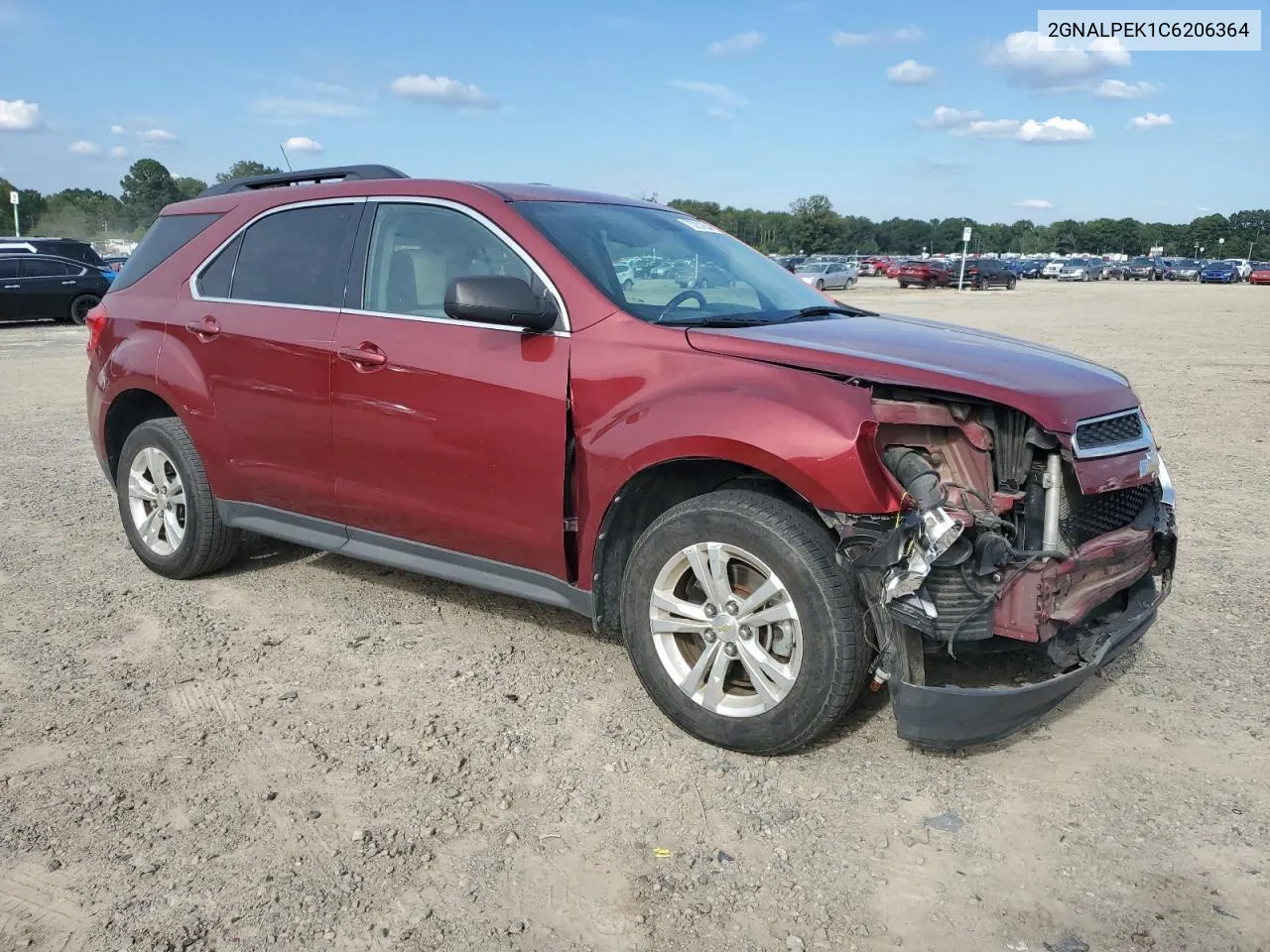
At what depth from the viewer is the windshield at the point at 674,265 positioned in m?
3.78

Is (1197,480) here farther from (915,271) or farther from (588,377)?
(915,271)

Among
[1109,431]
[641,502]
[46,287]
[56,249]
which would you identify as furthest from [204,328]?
[56,249]

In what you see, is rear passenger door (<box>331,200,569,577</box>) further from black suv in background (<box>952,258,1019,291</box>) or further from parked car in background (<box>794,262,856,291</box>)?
black suv in background (<box>952,258,1019,291</box>)

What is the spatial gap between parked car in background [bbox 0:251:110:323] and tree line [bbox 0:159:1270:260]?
49900 millimetres

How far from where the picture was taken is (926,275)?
46125 mm

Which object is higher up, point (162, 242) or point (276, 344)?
point (162, 242)

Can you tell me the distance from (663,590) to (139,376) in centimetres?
310

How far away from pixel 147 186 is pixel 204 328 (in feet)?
370

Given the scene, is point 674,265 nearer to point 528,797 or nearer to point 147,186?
point 528,797

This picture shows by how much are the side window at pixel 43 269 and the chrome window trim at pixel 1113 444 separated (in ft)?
74.8

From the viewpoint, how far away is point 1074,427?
10.1ft

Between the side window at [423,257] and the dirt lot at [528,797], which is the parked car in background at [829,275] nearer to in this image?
the side window at [423,257]

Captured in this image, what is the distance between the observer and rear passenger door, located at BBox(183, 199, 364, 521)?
4293mm

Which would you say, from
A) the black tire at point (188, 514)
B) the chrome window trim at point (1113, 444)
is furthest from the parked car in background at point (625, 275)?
the black tire at point (188, 514)
